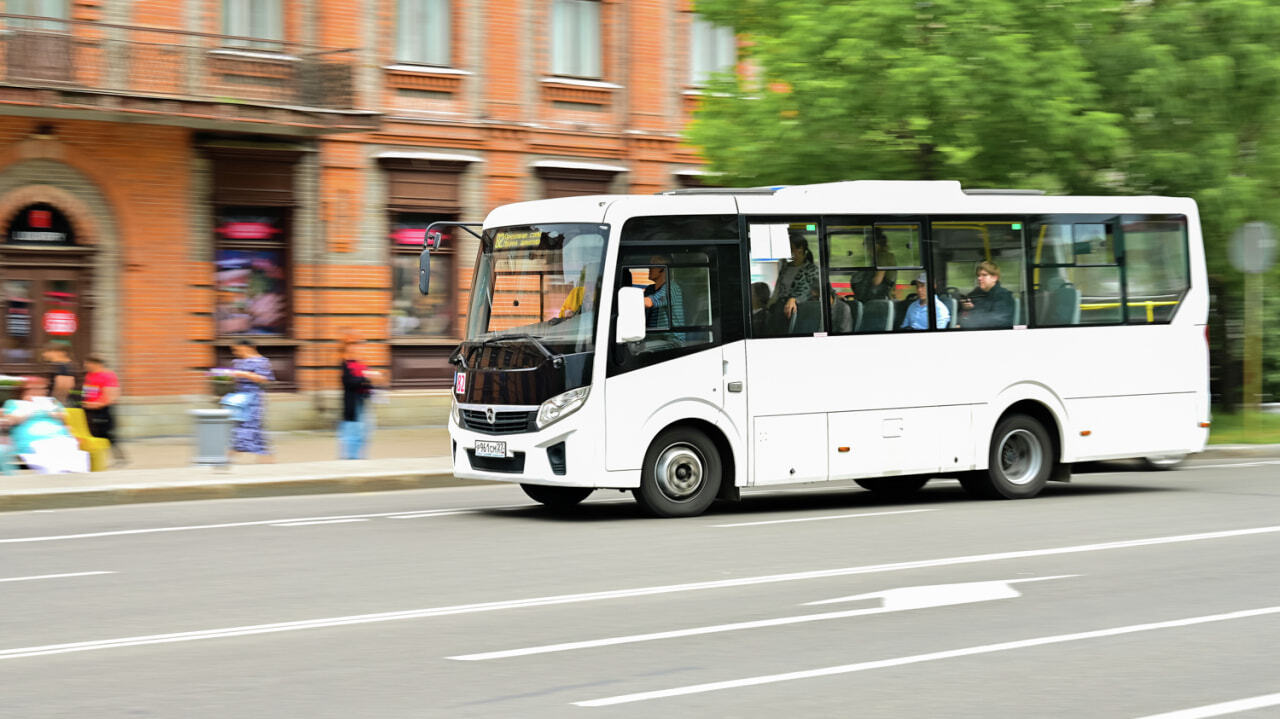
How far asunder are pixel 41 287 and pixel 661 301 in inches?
502

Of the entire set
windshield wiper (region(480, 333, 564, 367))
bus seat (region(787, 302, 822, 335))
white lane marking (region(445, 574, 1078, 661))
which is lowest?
white lane marking (region(445, 574, 1078, 661))

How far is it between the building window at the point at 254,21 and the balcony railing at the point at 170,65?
2.8 inches

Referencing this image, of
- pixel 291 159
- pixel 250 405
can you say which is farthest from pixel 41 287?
pixel 250 405

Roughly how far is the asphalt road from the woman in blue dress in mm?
5233

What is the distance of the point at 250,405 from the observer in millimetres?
20156

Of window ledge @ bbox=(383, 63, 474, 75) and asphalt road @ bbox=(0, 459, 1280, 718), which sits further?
window ledge @ bbox=(383, 63, 474, 75)

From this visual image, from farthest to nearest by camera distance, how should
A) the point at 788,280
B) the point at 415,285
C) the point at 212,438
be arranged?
1. the point at 415,285
2. the point at 212,438
3. the point at 788,280

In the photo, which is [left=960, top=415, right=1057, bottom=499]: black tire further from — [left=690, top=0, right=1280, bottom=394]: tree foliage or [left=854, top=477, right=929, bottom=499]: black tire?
[left=690, top=0, right=1280, bottom=394]: tree foliage

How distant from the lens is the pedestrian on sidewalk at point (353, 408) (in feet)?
65.6

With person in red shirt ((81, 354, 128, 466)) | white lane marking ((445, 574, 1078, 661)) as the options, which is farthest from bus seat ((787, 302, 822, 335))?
person in red shirt ((81, 354, 128, 466))

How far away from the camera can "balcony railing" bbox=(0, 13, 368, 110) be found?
21.7m

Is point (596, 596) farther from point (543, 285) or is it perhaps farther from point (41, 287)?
point (41, 287)

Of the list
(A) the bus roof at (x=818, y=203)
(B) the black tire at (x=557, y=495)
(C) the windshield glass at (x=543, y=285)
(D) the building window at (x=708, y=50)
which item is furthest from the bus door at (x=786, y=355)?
(D) the building window at (x=708, y=50)

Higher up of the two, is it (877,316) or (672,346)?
(877,316)
